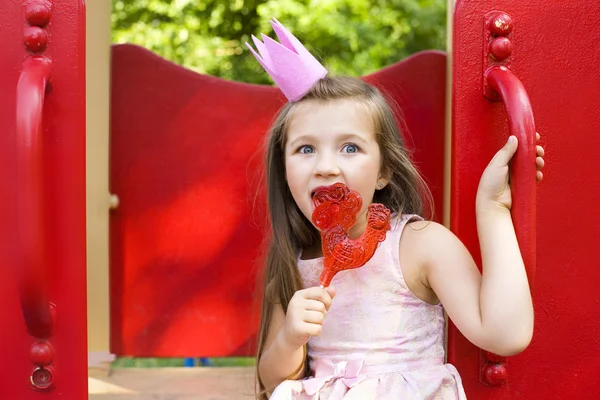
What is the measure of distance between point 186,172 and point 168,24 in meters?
5.38

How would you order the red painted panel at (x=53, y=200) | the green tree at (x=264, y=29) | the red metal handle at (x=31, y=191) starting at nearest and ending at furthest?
1. the red metal handle at (x=31, y=191)
2. the red painted panel at (x=53, y=200)
3. the green tree at (x=264, y=29)

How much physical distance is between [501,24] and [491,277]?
20.2 inches

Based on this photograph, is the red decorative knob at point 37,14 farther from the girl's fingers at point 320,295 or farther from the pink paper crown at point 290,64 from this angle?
the girl's fingers at point 320,295

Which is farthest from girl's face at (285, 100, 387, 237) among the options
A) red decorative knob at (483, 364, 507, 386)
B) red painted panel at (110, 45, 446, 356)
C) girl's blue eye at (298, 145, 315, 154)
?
red painted panel at (110, 45, 446, 356)

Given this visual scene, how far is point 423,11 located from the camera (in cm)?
787

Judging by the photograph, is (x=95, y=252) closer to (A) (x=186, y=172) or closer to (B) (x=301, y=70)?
(A) (x=186, y=172)

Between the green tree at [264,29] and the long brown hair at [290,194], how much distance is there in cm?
545

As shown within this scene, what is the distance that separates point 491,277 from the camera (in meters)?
1.63

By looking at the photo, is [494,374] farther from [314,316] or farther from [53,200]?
[53,200]

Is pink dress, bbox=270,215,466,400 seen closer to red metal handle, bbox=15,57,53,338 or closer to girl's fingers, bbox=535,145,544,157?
girl's fingers, bbox=535,145,544,157

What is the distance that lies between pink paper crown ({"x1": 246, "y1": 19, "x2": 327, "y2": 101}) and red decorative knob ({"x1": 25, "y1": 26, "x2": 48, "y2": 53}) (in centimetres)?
42

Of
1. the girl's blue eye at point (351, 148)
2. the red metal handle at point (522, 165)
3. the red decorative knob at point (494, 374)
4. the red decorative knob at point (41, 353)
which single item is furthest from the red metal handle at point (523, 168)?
the red decorative knob at point (41, 353)

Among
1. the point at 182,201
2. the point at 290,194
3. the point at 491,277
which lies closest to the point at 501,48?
the point at 491,277

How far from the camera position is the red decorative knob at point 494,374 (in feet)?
5.67
